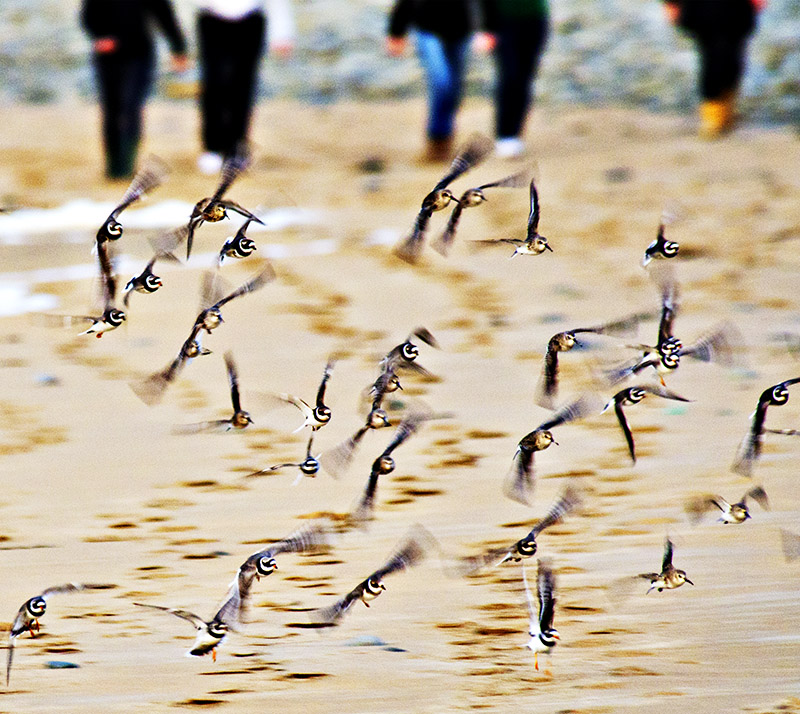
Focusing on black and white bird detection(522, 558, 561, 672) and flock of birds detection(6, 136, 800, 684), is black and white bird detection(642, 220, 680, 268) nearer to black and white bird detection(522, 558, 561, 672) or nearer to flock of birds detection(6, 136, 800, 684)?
flock of birds detection(6, 136, 800, 684)

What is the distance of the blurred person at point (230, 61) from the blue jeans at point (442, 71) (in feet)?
3.65

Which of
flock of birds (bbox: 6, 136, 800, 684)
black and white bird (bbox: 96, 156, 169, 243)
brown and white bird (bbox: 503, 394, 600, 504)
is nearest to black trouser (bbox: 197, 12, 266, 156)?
brown and white bird (bbox: 503, 394, 600, 504)

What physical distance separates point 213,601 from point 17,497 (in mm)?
1385

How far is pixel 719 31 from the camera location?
15.3 m

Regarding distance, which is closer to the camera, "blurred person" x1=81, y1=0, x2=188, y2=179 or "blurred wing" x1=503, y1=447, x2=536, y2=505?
"blurred wing" x1=503, y1=447, x2=536, y2=505

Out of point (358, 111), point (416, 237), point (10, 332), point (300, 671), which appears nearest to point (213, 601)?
point (300, 671)

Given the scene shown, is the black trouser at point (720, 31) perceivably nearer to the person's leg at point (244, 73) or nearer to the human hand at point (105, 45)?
the person's leg at point (244, 73)

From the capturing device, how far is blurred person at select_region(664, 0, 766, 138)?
15.2 m

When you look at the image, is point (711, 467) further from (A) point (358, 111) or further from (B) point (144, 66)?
(A) point (358, 111)

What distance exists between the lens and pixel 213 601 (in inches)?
190

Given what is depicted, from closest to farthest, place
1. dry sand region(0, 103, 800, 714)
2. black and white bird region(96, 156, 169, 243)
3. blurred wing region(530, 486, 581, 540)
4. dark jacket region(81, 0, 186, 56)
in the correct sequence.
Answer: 1. black and white bird region(96, 156, 169, 243)
2. dry sand region(0, 103, 800, 714)
3. blurred wing region(530, 486, 581, 540)
4. dark jacket region(81, 0, 186, 56)

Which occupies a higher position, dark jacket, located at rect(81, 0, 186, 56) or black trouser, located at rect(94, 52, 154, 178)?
dark jacket, located at rect(81, 0, 186, 56)

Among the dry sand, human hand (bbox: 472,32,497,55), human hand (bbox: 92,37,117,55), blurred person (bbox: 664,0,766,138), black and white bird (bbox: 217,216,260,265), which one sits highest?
black and white bird (bbox: 217,216,260,265)

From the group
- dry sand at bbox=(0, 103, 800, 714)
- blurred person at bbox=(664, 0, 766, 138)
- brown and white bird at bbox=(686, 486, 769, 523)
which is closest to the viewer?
dry sand at bbox=(0, 103, 800, 714)
